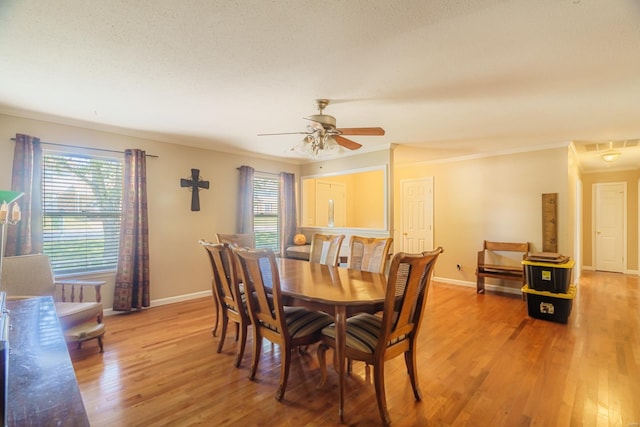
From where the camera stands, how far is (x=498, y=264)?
195 inches

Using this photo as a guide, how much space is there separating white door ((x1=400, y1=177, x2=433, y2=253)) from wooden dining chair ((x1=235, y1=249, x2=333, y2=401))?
406cm

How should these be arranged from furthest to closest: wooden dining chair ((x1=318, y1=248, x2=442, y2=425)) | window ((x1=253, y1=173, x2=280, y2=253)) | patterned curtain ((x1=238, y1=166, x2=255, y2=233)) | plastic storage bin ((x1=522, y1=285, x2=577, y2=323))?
window ((x1=253, y1=173, x2=280, y2=253)), patterned curtain ((x1=238, y1=166, x2=255, y2=233)), plastic storage bin ((x1=522, y1=285, x2=577, y2=323)), wooden dining chair ((x1=318, y1=248, x2=442, y2=425))

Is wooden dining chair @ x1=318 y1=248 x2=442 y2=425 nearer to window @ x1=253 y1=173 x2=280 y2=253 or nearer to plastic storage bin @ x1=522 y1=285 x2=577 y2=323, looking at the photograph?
plastic storage bin @ x1=522 y1=285 x2=577 y2=323

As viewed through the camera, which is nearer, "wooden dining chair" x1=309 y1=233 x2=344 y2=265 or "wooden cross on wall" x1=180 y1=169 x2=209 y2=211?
"wooden dining chair" x1=309 y1=233 x2=344 y2=265

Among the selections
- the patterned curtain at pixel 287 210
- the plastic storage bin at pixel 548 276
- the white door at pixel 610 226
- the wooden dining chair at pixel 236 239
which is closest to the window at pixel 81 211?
the wooden dining chair at pixel 236 239

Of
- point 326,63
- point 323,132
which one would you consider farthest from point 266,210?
point 326,63

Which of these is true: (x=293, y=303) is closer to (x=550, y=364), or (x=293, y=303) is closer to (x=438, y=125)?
(x=550, y=364)

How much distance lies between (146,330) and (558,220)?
566 centimetres

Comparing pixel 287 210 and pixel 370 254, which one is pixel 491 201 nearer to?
pixel 370 254

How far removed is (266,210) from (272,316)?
349 centimetres

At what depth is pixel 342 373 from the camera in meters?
1.91

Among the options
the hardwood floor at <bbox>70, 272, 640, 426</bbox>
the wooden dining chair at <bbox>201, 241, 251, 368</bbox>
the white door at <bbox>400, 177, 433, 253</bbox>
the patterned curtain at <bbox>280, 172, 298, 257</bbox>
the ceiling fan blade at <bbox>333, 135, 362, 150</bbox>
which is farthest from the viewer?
the white door at <bbox>400, 177, 433, 253</bbox>

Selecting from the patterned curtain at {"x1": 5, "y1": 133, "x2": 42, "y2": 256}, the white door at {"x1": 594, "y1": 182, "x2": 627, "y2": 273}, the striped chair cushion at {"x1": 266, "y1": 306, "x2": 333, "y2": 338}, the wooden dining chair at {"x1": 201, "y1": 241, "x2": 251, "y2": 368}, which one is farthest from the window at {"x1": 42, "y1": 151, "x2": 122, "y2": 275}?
the white door at {"x1": 594, "y1": 182, "x2": 627, "y2": 273}

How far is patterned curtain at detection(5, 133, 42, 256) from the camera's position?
3.13 m
